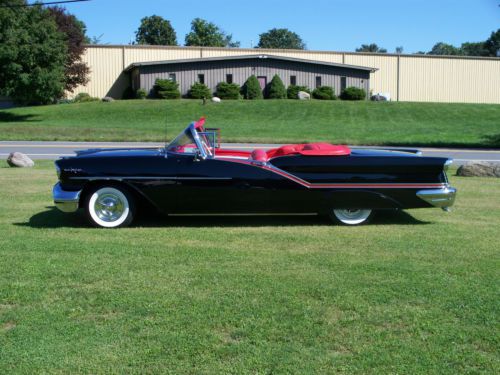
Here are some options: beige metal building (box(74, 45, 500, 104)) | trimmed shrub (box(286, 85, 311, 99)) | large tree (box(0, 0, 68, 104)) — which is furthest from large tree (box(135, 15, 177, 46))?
large tree (box(0, 0, 68, 104))

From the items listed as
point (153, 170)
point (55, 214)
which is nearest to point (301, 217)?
point (153, 170)

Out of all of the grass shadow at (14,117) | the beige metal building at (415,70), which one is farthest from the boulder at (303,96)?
the grass shadow at (14,117)

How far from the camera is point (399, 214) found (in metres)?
7.91

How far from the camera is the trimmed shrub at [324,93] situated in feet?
151

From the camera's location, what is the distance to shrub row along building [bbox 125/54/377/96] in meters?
46.5

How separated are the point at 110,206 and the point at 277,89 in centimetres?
3987

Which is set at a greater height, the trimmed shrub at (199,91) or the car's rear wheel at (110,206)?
the trimmed shrub at (199,91)

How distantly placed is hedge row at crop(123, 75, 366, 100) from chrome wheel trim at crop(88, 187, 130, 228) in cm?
3835

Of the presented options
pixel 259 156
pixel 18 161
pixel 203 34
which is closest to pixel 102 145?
pixel 18 161

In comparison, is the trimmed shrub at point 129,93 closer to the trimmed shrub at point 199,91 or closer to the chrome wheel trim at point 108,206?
the trimmed shrub at point 199,91

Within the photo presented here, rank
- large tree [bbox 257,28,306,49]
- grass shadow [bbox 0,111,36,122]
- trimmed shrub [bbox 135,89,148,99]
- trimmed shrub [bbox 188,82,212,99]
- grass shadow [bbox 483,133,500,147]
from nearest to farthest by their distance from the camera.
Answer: grass shadow [bbox 483,133,500,147] < grass shadow [bbox 0,111,36,122] < trimmed shrub [bbox 188,82,212,99] < trimmed shrub [bbox 135,89,148,99] < large tree [bbox 257,28,306,49]

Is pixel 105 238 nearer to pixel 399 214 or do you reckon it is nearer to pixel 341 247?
pixel 341 247

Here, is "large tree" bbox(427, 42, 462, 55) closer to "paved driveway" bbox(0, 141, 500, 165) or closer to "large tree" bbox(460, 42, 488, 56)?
"large tree" bbox(460, 42, 488, 56)

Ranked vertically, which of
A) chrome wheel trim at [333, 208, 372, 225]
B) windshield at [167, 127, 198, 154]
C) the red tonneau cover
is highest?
windshield at [167, 127, 198, 154]
